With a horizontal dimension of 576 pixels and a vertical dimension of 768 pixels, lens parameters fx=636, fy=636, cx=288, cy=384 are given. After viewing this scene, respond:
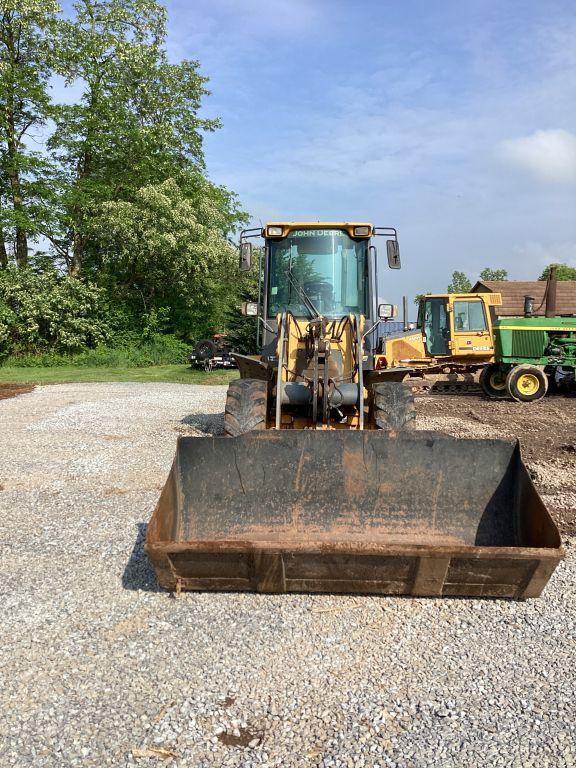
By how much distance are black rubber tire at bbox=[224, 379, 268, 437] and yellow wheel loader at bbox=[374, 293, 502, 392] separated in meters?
11.0

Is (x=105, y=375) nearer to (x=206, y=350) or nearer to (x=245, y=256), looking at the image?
(x=206, y=350)

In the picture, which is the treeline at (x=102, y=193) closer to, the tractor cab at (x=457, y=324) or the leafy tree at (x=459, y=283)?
the tractor cab at (x=457, y=324)

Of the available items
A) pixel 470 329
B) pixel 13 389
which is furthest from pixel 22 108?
pixel 470 329

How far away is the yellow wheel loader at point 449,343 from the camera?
17.4 m

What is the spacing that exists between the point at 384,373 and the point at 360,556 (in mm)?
3773

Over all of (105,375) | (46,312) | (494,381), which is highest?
(46,312)

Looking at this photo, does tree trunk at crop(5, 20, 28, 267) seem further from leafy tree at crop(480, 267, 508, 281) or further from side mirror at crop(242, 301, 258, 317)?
leafy tree at crop(480, 267, 508, 281)

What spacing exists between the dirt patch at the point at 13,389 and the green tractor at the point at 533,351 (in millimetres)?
11538

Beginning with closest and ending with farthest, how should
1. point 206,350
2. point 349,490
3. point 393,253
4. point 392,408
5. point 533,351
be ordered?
1. point 349,490
2. point 392,408
3. point 393,253
4. point 533,351
5. point 206,350

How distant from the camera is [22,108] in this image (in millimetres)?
24406

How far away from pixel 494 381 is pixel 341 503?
1217cm

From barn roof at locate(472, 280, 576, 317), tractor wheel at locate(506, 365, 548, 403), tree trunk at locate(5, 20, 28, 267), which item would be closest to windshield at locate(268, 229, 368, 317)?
tractor wheel at locate(506, 365, 548, 403)

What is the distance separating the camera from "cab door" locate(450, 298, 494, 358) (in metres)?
17.8

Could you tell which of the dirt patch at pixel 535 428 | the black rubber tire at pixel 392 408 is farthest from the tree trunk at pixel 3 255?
the black rubber tire at pixel 392 408
